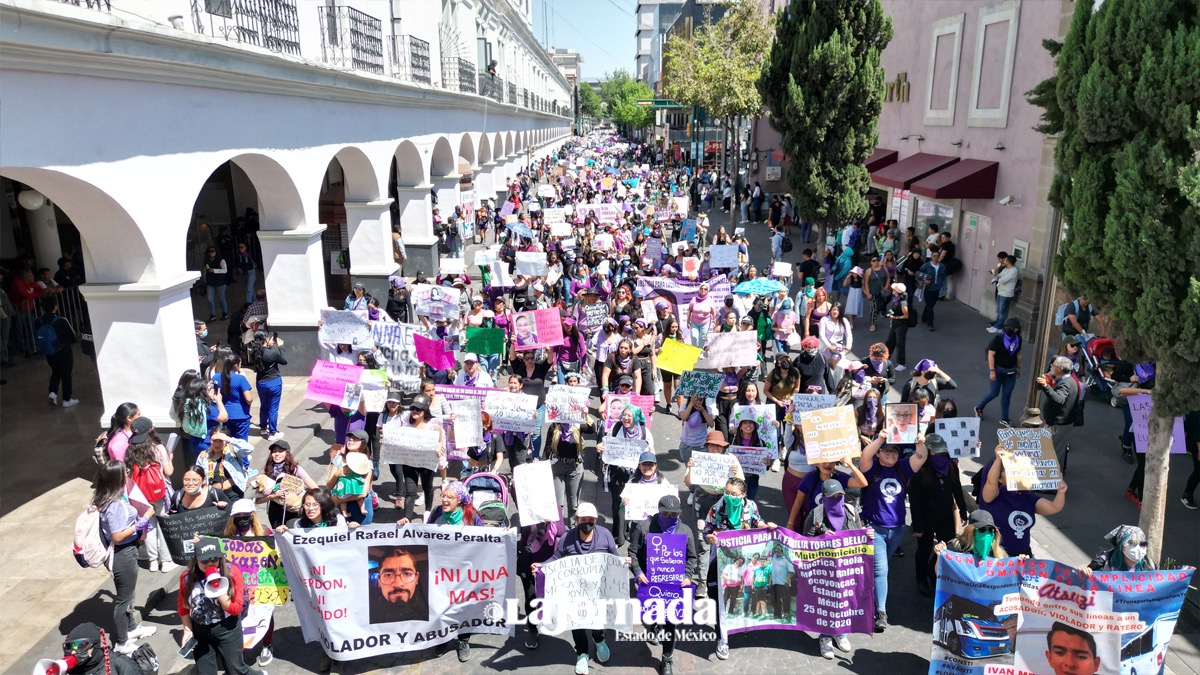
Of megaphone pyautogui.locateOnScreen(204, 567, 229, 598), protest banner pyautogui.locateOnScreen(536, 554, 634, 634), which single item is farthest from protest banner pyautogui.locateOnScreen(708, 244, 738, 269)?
megaphone pyautogui.locateOnScreen(204, 567, 229, 598)

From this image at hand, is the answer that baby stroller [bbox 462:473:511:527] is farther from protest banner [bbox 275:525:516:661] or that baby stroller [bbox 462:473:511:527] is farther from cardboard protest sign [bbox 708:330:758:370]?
cardboard protest sign [bbox 708:330:758:370]

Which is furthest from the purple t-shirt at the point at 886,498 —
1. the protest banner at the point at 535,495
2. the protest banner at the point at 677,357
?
the protest banner at the point at 677,357

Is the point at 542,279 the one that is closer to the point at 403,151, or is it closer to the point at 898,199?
the point at 403,151

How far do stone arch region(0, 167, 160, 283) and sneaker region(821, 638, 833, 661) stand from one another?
8.11 meters

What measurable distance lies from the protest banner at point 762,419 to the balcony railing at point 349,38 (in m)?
10.1

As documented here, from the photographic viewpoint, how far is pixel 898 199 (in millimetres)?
23578

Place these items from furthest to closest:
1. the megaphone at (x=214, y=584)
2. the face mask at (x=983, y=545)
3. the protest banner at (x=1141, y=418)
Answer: the protest banner at (x=1141, y=418)
the face mask at (x=983, y=545)
the megaphone at (x=214, y=584)

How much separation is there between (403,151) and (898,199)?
1385 centimetres

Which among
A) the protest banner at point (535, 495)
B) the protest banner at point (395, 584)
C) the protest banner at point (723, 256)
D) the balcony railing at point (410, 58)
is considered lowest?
the protest banner at point (395, 584)

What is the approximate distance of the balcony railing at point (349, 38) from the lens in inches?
575

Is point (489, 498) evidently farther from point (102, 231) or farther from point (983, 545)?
point (102, 231)

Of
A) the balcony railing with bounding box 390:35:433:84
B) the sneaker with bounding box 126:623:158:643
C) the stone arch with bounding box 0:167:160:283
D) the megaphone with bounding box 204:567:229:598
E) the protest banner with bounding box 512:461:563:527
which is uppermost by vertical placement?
the balcony railing with bounding box 390:35:433:84

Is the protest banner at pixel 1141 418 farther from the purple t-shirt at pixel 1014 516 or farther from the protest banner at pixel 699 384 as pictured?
the protest banner at pixel 699 384

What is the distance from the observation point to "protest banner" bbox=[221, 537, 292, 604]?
6469mm
